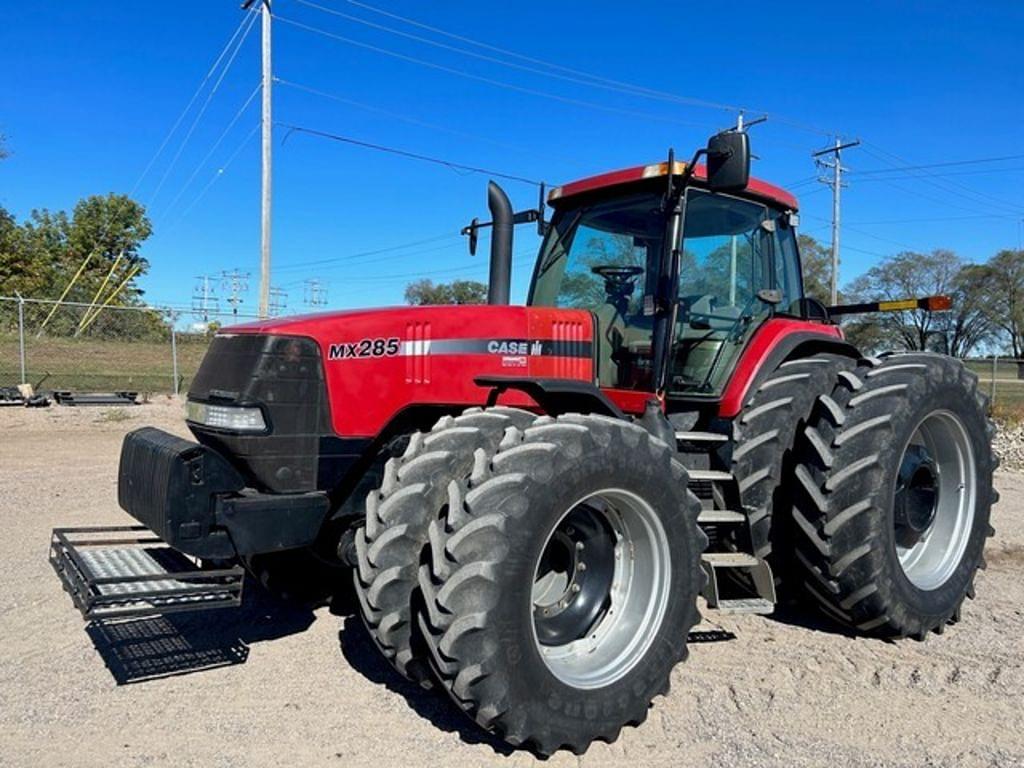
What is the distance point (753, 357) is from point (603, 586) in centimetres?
172

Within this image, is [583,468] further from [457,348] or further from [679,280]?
[679,280]

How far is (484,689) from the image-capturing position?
2.86m

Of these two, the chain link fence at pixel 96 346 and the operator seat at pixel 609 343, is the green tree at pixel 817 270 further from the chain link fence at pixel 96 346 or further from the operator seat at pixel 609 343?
the operator seat at pixel 609 343

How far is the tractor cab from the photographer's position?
14.6 feet

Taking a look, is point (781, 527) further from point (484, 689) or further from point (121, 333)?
point (121, 333)

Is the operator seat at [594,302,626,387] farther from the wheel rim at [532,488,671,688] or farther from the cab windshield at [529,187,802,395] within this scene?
the wheel rim at [532,488,671,688]

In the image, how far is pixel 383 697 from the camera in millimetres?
3566

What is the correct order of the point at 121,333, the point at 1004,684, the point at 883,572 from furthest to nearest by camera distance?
the point at 121,333 < the point at 883,572 < the point at 1004,684

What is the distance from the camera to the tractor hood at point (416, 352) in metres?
3.65

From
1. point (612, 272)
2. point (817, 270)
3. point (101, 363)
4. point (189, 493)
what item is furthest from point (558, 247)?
point (817, 270)

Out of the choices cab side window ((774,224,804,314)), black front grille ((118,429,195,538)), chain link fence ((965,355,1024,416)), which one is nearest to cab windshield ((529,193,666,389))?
cab side window ((774,224,804,314))

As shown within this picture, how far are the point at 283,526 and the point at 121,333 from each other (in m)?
17.8

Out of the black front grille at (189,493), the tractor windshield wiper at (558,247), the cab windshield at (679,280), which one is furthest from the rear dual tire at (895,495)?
the black front grille at (189,493)

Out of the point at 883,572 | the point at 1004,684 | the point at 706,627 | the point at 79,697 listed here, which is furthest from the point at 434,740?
the point at 1004,684
